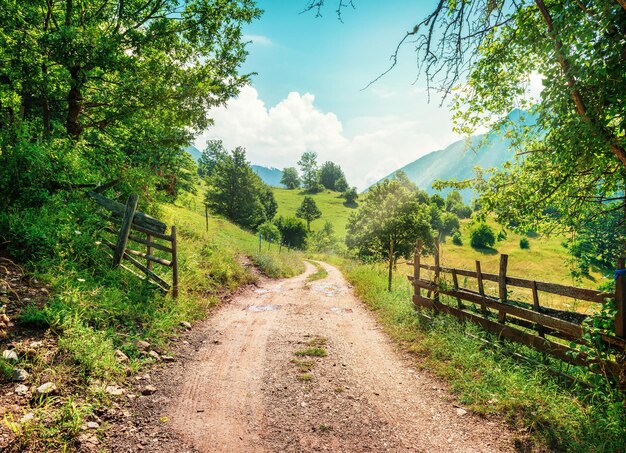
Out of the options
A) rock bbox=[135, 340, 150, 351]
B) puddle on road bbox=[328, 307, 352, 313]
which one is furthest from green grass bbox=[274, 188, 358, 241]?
rock bbox=[135, 340, 150, 351]

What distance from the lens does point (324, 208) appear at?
96375mm

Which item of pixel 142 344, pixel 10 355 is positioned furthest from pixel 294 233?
pixel 10 355

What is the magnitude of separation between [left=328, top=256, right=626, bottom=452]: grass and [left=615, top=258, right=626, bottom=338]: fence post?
87 cm

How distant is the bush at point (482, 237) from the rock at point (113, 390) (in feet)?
271

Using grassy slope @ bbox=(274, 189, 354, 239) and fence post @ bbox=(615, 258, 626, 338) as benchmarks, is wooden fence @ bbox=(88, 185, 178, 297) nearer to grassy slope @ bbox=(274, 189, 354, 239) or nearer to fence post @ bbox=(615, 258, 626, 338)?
fence post @ bbox=(615, 258, 626, 338)

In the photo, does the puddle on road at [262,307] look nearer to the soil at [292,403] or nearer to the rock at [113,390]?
the soil at [292,403]

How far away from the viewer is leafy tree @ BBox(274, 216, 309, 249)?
2519 inches

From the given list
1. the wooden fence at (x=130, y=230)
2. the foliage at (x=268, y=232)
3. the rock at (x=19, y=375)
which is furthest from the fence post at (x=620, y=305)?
the foliage at (x=268, y=232)

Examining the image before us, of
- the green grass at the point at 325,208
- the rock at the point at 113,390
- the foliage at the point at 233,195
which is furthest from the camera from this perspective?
the green grass at the point at 325,208

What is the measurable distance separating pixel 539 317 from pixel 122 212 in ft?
33.0

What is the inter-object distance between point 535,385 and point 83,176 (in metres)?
11.7

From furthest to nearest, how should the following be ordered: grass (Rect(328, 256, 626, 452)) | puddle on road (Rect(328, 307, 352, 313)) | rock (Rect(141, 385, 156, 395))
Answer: puddle on road (Rect(328, 307, 352, 313)) → rock (Rect(141, 385, 156, 395)) → grass (Rect(328, 256, 626, 452))

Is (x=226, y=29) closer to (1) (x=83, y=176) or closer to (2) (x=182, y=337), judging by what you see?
(1) (x=83, y=176)

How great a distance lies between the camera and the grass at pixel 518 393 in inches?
146
